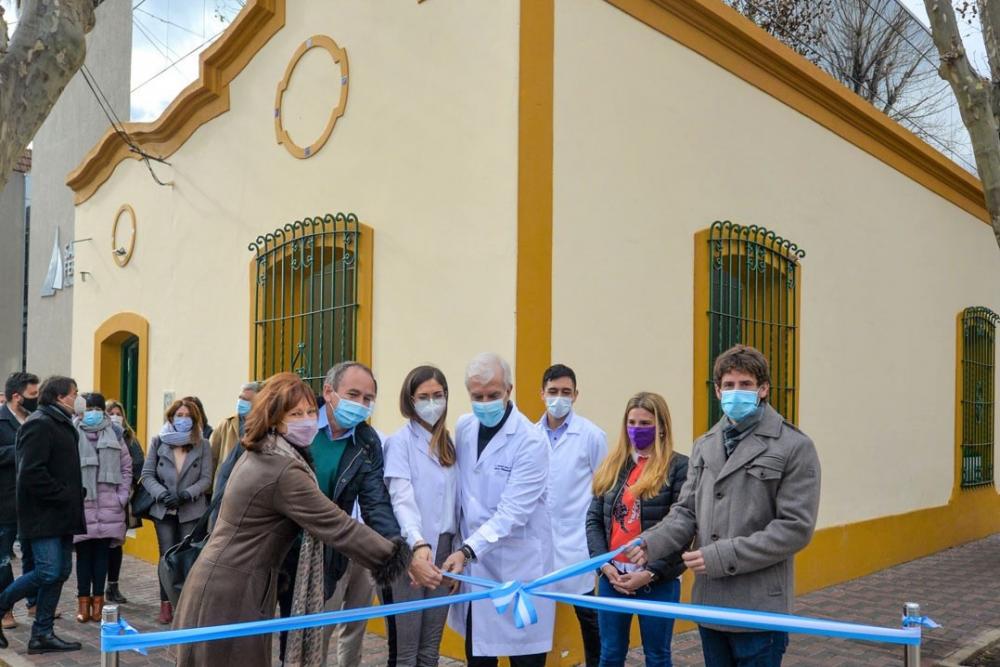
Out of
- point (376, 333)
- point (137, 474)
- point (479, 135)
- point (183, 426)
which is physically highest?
point (479, 135)

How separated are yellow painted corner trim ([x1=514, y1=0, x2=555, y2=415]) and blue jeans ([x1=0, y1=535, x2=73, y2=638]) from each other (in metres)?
3.32

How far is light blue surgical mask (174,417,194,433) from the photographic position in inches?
273

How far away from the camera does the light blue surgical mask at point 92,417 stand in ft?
23.7

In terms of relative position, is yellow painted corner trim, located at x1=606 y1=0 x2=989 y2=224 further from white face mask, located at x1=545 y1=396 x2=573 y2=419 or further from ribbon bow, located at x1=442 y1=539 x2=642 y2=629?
ribbon bow, located at x1=442 y1=539 x2=642 y2=629

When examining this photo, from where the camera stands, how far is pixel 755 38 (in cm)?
755

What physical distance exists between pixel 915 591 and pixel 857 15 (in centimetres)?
1314

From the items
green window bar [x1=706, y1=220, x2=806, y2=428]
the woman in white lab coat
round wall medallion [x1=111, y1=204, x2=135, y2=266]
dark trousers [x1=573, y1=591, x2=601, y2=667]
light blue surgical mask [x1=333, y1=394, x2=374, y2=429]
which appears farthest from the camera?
round wall medallion [x1=111, y1=204, x2=135, y2=266]

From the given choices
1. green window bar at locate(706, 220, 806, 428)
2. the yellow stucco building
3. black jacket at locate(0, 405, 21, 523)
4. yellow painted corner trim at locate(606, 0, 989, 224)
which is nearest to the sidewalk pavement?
the yellow stucco building

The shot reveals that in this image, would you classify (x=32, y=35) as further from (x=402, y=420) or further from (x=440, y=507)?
(x=440, y=507)

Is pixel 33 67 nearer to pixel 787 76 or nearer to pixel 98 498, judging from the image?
pixel 98 498

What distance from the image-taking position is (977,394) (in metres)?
11.8

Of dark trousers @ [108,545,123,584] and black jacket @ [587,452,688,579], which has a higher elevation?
black jacket @ [587,452,688,579]

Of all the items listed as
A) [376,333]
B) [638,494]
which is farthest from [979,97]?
[376,333]

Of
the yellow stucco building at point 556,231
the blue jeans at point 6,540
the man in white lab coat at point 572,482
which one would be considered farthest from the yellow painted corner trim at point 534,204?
the blue jeans at point 6,540
